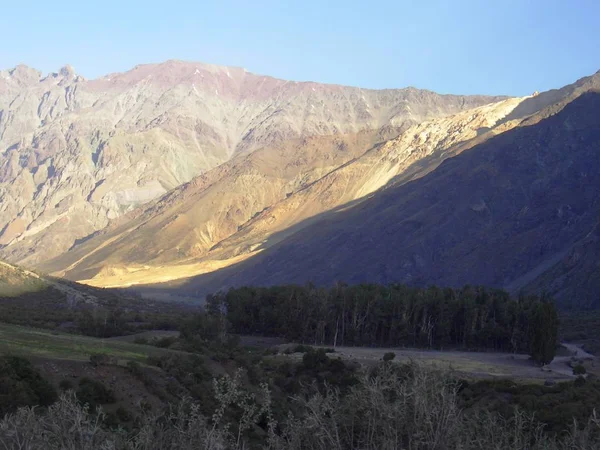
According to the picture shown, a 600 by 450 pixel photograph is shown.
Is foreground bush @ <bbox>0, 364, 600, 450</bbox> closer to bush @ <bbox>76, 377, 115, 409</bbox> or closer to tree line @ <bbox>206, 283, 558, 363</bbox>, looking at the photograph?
bush @ <bbox>76, 377, 115, 409</bbox>

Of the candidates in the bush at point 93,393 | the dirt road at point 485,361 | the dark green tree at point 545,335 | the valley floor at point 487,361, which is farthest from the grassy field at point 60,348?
the dark green tree at point 545,335

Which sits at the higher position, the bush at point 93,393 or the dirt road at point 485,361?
the bush at point 93,393

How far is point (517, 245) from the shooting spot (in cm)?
19550

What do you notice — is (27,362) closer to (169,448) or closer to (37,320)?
(169,448)

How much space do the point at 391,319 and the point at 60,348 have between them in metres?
57.1

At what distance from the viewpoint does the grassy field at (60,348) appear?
4244cm

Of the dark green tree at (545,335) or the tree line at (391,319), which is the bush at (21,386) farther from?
the tree line at (391,319)

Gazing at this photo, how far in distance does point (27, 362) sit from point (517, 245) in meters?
170

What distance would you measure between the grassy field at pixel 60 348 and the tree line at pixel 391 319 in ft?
134

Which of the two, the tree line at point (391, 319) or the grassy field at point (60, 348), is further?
the tree line at point (391, 319)

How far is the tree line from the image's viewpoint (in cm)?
9581

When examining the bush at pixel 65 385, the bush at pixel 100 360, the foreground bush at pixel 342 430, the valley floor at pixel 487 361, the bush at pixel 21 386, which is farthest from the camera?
the valley floor at pixel 487 361

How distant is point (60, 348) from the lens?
46469 millimetres

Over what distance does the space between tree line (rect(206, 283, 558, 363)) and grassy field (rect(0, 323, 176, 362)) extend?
40898 mm
